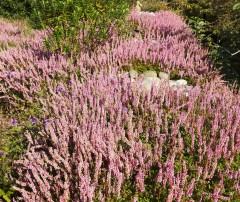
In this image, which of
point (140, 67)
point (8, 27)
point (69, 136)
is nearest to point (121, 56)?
point (140, 67)

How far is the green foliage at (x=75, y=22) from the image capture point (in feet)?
18.0

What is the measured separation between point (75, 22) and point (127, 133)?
335cm

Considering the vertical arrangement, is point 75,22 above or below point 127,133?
above

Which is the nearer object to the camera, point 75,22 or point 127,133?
point 127,133

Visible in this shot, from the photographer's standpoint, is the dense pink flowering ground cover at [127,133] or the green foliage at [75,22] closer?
the dense pink flowering ground cover at [127,133]

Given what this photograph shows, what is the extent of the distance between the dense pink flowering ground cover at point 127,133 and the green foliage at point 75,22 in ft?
1.14

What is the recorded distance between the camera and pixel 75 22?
18.5 feet

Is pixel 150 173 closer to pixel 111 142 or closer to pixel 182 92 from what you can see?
pixel 111 142

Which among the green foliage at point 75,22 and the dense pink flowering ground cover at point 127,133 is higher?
the green foliage at point 75,22

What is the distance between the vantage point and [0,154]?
3289mm

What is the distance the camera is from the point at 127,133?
3.08m

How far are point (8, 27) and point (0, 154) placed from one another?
7.92 m

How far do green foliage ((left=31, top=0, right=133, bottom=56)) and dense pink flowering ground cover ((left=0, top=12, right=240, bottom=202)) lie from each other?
0.35 m

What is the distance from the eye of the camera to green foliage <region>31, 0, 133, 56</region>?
547cm
